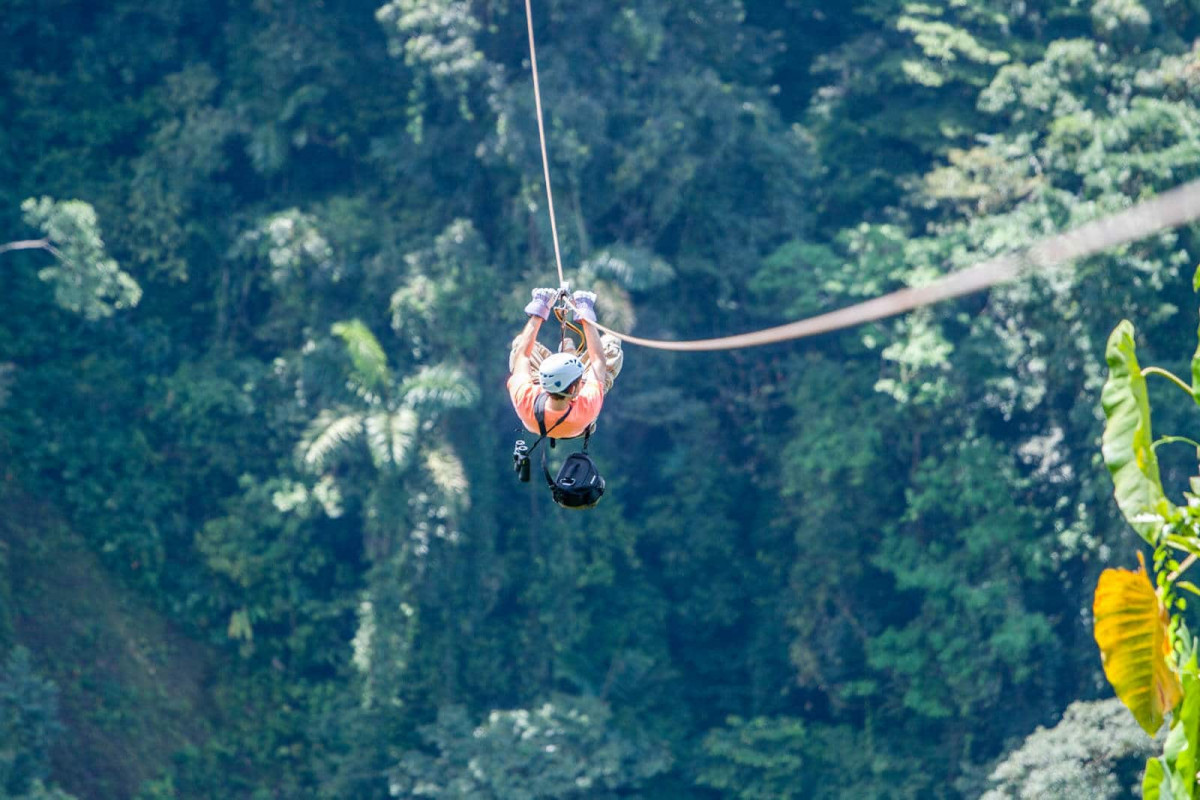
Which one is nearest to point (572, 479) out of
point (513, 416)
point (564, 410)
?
point (564, 410)

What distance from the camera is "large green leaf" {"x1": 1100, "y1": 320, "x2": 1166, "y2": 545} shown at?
5367 mm

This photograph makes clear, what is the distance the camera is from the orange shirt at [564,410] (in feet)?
25.5

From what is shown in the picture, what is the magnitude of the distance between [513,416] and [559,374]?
11634 mm

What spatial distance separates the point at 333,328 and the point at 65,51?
573cm

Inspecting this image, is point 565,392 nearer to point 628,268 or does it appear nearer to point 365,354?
point 365,354

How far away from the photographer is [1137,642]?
5438 mm

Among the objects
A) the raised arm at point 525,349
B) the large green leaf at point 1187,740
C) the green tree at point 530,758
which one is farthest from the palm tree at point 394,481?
the large green leaf at point 1187,740

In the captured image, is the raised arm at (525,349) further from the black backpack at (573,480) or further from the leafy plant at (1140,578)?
the leafy plant at (1140,578)

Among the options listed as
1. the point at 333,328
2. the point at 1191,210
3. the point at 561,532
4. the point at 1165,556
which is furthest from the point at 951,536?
the point at 1191,210

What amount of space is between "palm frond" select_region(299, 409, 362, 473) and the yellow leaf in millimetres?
13140

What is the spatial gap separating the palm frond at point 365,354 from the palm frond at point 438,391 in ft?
1.03

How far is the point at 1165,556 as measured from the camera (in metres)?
5.52

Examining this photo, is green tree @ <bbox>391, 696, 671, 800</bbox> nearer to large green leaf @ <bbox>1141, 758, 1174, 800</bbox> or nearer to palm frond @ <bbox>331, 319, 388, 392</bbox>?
palm frond @ <bbox>331, 319, 388, 392</bbox>

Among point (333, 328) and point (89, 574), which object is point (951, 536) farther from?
point (89, 574)
